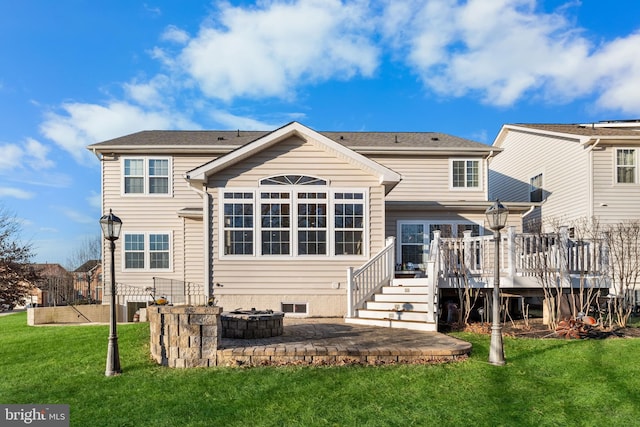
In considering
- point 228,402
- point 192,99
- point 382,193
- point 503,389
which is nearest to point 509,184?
point 382,193

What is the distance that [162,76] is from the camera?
14.3 m

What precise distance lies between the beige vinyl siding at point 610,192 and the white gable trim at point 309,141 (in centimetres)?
807

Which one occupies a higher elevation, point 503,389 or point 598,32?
point 598,32

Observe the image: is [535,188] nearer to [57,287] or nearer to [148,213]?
[148,213]

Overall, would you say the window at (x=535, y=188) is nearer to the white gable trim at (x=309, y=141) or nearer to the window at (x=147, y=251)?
the white gable trim at (x=309, y=141)

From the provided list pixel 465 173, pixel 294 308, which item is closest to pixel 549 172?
pixel 465 173

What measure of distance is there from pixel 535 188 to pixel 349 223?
34.9 feet

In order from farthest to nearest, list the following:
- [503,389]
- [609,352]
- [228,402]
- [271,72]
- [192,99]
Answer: [192,99], [271,72], [609,352], [503,389], [228,402]

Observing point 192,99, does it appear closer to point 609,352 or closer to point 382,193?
point 382,193

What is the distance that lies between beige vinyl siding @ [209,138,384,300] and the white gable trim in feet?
0.48

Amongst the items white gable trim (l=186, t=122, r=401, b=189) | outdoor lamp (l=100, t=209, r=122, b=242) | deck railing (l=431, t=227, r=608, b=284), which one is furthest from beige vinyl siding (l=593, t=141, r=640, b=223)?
outdoor lamp (l=100, t=209, r=122, b=242)

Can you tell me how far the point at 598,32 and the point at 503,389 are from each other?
16265mm

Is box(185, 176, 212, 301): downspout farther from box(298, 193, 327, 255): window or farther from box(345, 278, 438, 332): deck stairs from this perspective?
box(345, 278, 438, 332): deck stairs

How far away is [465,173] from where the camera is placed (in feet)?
52.3
